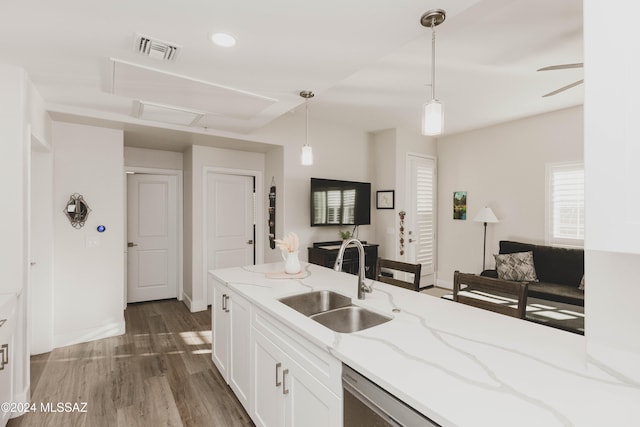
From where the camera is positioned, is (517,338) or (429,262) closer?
(517,338)

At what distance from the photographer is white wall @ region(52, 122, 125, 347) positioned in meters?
3.22

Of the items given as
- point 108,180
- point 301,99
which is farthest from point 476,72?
point 108,180

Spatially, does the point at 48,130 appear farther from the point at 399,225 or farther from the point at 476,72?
the point at 399,225

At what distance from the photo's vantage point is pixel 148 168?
4.39 meters

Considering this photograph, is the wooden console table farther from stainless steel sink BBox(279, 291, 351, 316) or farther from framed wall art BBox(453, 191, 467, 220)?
stainless steel sink BBox(279, 291, 351, 316)

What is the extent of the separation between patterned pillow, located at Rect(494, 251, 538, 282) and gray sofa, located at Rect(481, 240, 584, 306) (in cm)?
9

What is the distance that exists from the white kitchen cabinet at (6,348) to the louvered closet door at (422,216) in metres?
4.47

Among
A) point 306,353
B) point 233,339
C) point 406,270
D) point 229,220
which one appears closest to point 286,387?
point 306,353

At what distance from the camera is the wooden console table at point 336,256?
412 cm

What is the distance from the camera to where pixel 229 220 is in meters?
4.56

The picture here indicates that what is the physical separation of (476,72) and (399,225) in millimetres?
2501

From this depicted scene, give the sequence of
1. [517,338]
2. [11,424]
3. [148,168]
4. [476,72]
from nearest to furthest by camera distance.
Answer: [517,338] < [11,424] < [476,72] < [148,168]

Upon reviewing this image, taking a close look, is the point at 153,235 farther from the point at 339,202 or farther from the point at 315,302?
the point at 315,302

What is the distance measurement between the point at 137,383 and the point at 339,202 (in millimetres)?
3120
